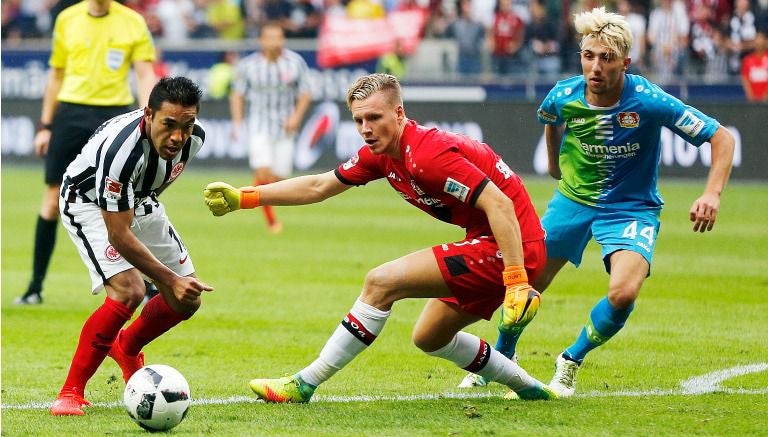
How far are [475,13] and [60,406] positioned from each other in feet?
63.4

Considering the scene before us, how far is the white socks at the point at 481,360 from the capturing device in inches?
256

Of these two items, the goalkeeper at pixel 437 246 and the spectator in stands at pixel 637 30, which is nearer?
the goalkeeper at pixel 437 246

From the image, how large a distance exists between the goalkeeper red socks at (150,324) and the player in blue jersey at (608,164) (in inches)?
65.7

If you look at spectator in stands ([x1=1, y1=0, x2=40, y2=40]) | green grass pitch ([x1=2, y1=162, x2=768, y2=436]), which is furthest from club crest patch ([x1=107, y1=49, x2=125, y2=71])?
spectator in stands ([x1=1, y1=0, x2=40, y2=40])

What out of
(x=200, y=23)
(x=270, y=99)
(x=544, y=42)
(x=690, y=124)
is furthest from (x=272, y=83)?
(x=200, y=23)

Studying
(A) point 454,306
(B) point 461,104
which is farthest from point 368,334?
(B) point 461,104

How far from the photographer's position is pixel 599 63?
23.0 ft

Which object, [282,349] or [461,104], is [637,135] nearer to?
[282,349]

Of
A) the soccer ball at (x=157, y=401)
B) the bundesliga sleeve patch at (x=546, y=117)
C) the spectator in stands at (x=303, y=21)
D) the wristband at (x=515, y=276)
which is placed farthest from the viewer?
the spectator in stands at (x=303, y=21)

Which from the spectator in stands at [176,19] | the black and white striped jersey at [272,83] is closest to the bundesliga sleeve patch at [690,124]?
A: the black and white striped jersey at [272,83]

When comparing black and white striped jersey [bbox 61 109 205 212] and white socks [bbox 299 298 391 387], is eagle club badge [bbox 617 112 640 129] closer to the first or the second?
white socks [bbox 299 298 391 387]

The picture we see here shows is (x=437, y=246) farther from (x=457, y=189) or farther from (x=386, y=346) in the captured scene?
(x=386, y=346)

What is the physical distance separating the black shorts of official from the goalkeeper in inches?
150

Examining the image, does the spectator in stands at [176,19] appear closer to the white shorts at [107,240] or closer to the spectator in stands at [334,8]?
the spectator in stands at [334,8]
